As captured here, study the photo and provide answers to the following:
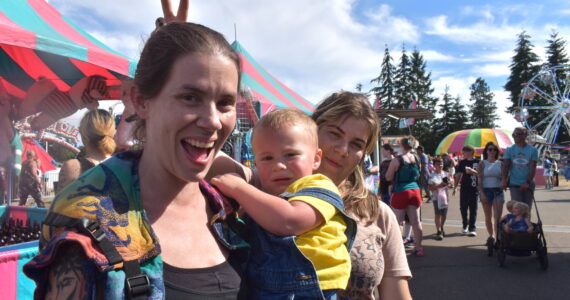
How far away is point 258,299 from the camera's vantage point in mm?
1336

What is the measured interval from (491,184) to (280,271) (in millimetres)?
7032

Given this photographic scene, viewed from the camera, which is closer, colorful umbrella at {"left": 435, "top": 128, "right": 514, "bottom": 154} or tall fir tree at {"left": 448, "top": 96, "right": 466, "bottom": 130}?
colorful umbrella at {"left": 435, "top": 128, "right": 514, "bottom": 154}

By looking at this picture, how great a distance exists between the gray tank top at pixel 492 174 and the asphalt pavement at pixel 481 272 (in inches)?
46.1

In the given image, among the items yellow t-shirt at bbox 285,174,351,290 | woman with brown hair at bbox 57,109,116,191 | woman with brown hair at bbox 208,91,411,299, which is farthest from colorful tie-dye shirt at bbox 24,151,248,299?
woman with brown hair at bbox 57,109,116,191

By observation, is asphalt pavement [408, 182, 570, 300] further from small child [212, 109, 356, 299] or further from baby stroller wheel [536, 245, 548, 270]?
small child [212, 109, 356, 299]

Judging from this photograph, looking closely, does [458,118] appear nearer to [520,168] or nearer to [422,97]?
[422,97]

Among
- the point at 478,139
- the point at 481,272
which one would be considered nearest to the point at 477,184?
the point at 481,272

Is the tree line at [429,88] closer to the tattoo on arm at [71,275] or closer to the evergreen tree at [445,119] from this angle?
the evergreen tree at [445,119]

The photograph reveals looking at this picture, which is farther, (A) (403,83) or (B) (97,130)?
(A) (403,83)

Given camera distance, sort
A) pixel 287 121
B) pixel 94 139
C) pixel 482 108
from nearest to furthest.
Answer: pixel 287 121 < pixel 94 139 < pixel 482 108

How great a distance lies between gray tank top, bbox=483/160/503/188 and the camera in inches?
281

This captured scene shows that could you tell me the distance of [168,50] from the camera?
119 cm

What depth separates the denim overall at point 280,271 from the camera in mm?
1330

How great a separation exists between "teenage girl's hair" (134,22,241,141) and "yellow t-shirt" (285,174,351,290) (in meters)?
0.58
